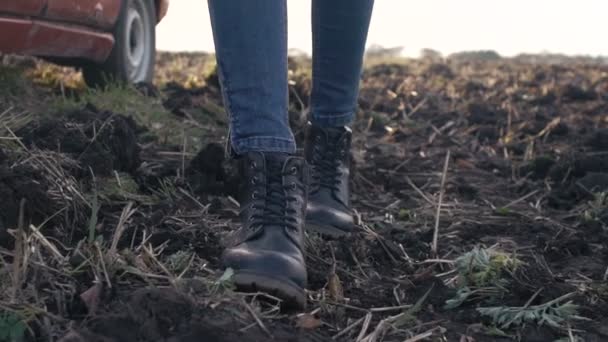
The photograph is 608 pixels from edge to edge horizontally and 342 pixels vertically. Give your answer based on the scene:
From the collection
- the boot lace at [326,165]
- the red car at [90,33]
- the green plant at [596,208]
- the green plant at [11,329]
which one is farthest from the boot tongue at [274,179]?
the red car at [90,33]

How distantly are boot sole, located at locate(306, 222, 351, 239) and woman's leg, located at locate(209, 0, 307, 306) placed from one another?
0.41 metres

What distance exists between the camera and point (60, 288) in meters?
2.00

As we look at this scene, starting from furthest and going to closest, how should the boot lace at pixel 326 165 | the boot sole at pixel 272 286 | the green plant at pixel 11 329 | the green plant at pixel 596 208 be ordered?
the green plant at pixel 596 208 < the boot lace at pixel 326 165 < the boot sole at pixel 272 286 < the green plant at pixel 11 329

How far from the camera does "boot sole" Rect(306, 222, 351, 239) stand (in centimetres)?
280

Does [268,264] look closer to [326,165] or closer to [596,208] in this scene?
[326,165]

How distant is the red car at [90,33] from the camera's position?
12.9 ft

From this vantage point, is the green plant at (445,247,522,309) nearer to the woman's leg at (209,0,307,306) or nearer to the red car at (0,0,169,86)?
the woman's leg at (209,0,307,306)

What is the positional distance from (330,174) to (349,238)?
0.27 metres

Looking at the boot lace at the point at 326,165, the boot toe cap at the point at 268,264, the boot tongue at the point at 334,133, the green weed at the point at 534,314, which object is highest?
the boot tongue at the point at 334,133

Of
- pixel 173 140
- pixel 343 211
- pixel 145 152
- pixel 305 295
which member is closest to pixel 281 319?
pixel 305 295

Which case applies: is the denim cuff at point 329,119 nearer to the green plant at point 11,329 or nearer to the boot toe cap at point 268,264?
the boot toe cap at point 268,264

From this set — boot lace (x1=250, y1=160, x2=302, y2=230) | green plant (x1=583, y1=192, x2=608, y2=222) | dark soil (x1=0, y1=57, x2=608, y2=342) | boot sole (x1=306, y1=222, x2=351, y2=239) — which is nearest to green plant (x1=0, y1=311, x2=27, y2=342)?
dark soil (x1=0, y1=57, x2=608, y2=342)

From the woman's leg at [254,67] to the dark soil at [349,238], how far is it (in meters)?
0.35

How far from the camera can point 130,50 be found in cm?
563
